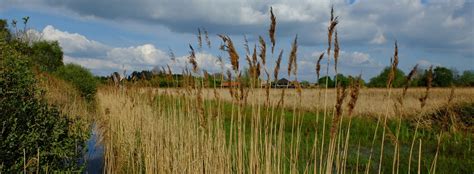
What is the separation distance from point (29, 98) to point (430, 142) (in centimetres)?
768

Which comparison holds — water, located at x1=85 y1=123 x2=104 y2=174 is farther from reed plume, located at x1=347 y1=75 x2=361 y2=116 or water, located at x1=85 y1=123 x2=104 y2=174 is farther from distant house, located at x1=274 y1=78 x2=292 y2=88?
reed plume, located at x1=347 y1=75 x2=361 y2=116

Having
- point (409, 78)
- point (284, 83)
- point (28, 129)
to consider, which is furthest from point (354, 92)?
point (28, 129)

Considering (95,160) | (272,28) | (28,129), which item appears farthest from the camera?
(95,160)

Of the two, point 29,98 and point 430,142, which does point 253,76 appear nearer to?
point 29,98

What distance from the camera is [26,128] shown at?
437 cm

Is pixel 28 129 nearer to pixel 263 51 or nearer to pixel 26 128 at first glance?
pixel 26 128

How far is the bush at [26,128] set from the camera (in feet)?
13.4

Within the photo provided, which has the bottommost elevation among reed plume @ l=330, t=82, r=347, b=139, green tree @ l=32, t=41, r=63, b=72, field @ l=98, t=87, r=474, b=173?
field @ l=98, t=87, r=474, b=173

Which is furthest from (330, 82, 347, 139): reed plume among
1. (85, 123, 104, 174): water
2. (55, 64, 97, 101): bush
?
(55, 64, 97, 101): bush

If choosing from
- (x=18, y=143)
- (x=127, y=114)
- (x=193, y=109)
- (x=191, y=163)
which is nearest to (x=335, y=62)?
(x=191, y=163)

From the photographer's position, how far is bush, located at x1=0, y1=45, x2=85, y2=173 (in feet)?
13.4

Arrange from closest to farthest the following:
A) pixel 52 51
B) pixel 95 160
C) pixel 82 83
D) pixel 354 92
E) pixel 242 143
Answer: pixel 354 92, pixel 242 143, pixel 95 160, pixel 82 83, pixel 52 51

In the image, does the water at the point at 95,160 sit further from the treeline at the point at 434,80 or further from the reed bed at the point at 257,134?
the treeline at the point at 434,80

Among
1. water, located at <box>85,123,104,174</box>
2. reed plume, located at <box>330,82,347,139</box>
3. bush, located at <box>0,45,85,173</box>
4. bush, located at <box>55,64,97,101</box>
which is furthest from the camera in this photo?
bush, located at <box>55,64,97,101</box>
